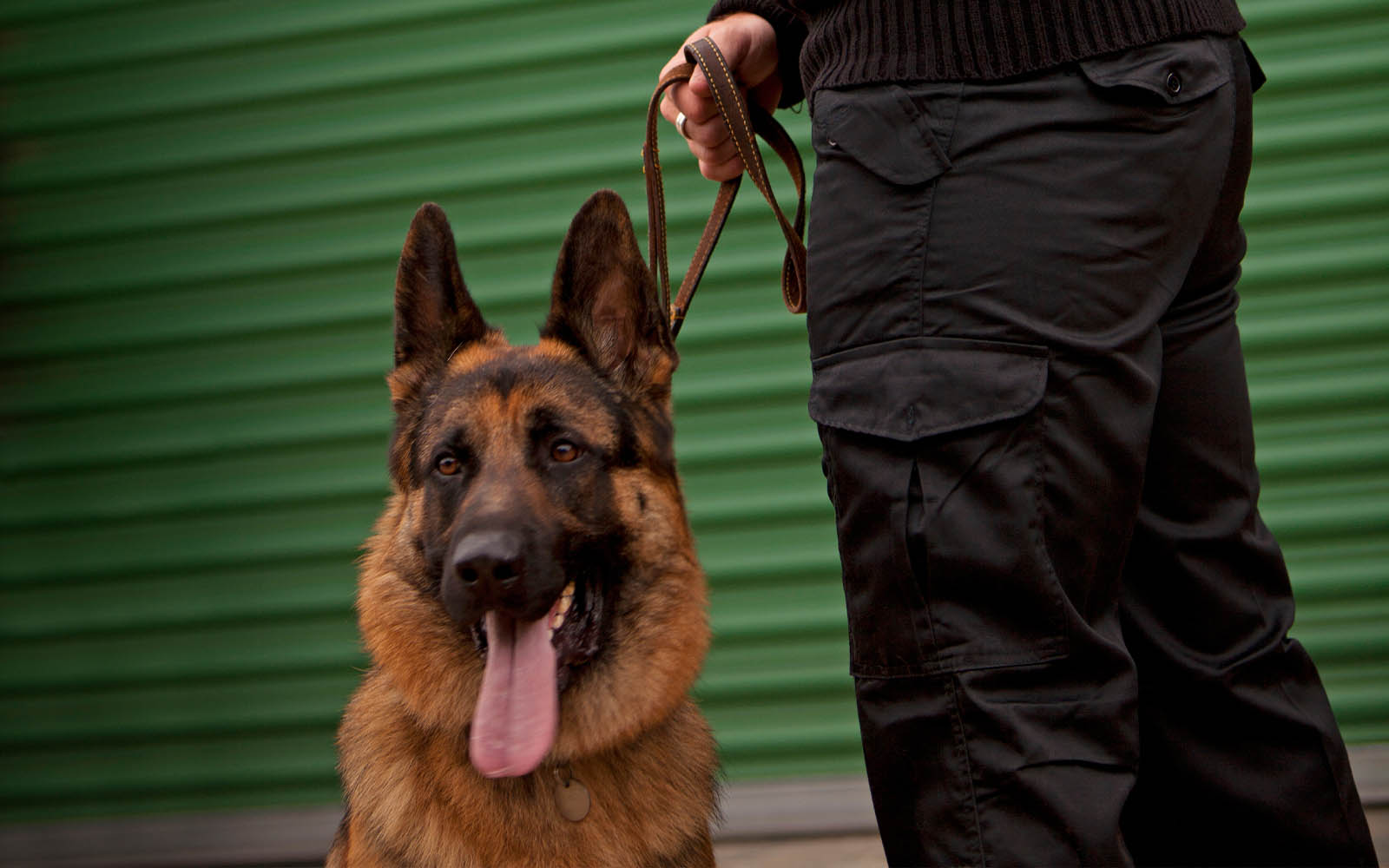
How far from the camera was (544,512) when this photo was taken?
2.14m

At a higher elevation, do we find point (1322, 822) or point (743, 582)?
point (1322, 822)

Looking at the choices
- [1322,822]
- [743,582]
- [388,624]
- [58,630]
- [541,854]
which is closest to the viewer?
[1322,822]

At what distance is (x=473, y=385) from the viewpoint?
2334 mm

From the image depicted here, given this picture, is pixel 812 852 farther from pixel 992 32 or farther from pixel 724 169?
pixel 992 32

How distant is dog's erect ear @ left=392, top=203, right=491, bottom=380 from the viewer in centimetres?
231

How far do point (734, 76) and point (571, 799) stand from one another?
4.46 feet

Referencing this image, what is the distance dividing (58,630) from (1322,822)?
3950 mm

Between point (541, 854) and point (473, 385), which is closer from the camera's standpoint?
point (541, 854)

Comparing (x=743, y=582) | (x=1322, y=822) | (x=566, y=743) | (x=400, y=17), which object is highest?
(x=400, y=17)

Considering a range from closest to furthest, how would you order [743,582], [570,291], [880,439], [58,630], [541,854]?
[880,439], [541,854], [570,291], [743,582], [58,630]

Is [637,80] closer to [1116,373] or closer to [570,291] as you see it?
[570,291]

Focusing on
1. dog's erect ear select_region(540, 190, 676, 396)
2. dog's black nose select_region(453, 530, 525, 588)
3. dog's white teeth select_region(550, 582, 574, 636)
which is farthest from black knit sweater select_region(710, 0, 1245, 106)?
dog's white teeth select_region(550, 582, 574, 636)

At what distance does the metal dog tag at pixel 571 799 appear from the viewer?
83.3 inches

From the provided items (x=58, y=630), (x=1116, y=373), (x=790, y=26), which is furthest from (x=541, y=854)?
(x=58, y=630)
